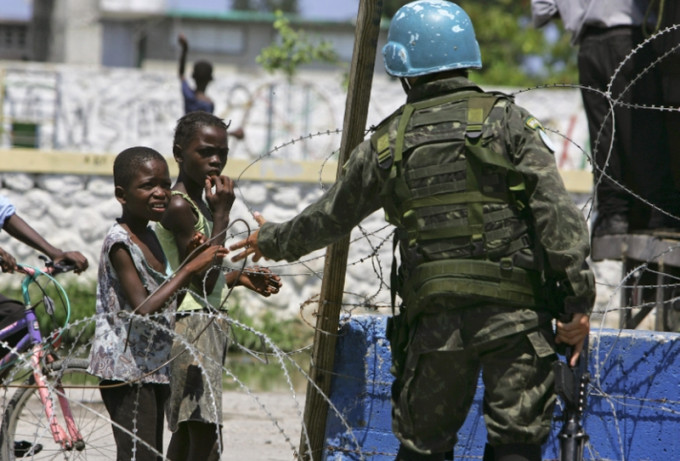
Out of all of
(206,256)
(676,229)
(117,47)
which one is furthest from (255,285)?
(117,47)

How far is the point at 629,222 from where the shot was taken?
243 inches

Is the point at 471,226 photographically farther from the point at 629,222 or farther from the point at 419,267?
the point at 629,222

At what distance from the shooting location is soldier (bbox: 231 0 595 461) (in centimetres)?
313

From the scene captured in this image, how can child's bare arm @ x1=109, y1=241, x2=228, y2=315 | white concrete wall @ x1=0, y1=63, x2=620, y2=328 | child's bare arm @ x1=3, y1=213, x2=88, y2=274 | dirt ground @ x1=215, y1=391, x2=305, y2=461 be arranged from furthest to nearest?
white concrete wall @ x1=0, y1=63, x2=620, y2=328, dirt ground @ x1=215, y1=391, x2=305, y2=461, child's bare arm @ x1=3, y1=213, x2=88, y2=274, child's bare arm @ x1=109, y1=241, x2=228, y2=315

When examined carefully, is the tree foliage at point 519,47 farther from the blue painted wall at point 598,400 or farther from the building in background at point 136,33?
the blue painted wall at point 598,400

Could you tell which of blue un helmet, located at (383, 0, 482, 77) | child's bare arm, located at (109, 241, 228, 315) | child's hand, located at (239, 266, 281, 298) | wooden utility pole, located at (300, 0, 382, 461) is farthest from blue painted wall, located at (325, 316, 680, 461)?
blue un helmet, located at (383, 0, 482, 77)

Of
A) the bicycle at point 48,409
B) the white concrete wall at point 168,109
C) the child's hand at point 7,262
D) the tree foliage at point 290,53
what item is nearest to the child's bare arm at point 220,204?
the bicycle at point 48,409

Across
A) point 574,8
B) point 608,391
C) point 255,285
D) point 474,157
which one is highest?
point 574,8

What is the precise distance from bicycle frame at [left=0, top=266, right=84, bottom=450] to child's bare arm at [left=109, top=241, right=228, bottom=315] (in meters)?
0.89

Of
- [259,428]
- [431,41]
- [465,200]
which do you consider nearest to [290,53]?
[259,428]

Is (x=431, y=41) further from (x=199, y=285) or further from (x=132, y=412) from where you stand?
(x=132, y=412)

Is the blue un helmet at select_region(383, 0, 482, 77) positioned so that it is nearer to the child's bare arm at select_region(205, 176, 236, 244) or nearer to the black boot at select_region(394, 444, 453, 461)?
the child's bare arm at select_region(205, 176, 236, 244)

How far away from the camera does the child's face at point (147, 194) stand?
3.86m

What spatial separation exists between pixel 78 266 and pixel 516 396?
2.45 m
